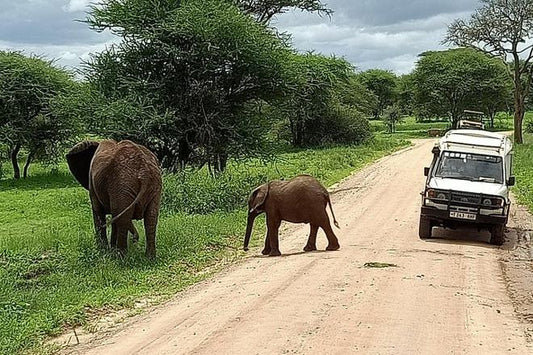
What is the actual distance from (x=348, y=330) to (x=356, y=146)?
3902 centimetres

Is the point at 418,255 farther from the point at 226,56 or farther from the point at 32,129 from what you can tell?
Result: the point at 32,129

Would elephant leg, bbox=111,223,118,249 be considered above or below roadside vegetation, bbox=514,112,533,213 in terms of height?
above

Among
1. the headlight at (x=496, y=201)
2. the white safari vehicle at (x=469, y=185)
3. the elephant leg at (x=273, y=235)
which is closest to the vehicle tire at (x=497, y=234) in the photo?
the white safari vehicle at (x=469, y=185)

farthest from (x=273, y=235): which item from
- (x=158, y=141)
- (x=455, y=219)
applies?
(x=158, y=141)

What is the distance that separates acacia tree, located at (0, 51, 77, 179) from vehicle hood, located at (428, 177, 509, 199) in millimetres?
22632

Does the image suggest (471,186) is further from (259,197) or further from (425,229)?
(259,197)

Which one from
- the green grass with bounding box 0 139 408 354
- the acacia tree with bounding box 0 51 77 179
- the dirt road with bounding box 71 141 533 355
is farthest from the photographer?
the acacia tree with bounding box 0 51 77 179

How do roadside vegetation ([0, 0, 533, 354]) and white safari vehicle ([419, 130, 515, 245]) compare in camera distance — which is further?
white safari vehicle ([419, 130, 515, 245])

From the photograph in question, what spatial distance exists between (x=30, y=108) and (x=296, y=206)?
1034 inches

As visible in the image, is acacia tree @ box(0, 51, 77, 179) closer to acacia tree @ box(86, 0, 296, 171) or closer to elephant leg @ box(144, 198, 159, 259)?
acacia tree @ box(86, 0, 296, 171)

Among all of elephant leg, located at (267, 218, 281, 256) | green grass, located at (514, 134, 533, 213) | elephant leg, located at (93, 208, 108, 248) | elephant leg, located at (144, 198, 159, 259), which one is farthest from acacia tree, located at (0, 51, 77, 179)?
elephant leg, located at (267, 218, 281, 256)

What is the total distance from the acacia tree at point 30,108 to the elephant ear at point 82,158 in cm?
1934

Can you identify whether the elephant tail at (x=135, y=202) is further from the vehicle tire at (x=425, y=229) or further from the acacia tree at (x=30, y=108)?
the acacia tree at (x=30, y=108)

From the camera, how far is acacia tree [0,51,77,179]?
3475 centimetres
